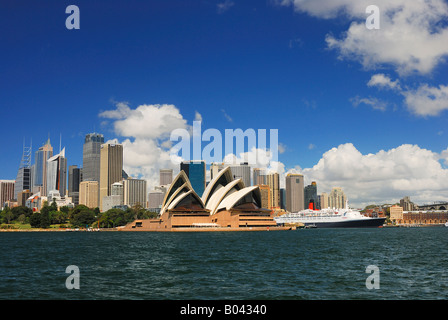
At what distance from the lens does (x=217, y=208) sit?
13512cm

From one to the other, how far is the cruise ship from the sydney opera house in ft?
111

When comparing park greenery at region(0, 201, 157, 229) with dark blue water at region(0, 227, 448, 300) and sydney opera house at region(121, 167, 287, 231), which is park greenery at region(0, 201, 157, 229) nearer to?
sydney opera house at region(121, 167, 287, 231)

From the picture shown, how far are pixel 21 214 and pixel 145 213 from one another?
53.9m

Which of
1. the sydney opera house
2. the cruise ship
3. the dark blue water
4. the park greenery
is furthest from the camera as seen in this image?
the park greenery

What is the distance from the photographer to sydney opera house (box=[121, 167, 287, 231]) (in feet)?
431

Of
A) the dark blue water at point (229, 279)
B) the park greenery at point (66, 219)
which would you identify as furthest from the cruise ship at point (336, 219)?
the dark blue water at point (229, 279)

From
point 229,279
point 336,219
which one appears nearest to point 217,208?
point 336,219

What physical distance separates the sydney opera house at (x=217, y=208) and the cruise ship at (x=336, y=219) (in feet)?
111

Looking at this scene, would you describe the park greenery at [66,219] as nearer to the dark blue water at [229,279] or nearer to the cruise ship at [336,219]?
the cruise ship at [336,219]

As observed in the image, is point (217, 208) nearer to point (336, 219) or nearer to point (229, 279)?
point (336, 219)

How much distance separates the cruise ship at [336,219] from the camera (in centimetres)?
15500

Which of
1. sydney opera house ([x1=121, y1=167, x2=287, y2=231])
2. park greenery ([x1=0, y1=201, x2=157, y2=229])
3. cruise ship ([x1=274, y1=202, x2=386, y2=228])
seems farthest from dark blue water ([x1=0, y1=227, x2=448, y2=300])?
park greenery ([x1=0, y1=201, x2=157, y2=229])
